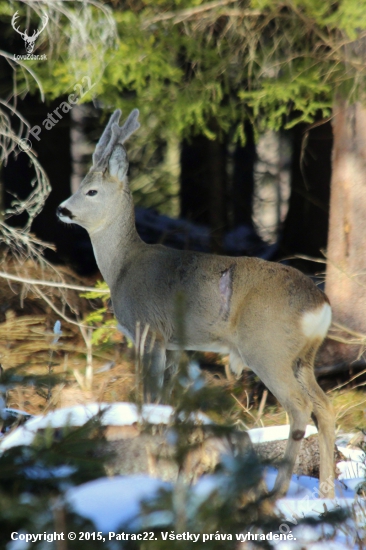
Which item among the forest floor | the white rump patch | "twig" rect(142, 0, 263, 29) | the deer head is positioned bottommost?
the forest floor

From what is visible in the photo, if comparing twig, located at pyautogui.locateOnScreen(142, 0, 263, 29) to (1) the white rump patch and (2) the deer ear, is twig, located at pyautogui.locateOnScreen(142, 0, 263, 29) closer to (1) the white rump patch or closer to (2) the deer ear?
(2) the deer ear

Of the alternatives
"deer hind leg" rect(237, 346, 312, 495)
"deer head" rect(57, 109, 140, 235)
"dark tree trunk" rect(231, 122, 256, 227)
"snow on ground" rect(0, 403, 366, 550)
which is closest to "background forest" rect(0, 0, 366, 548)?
"deer head" rect(57, 109, 140, 235)

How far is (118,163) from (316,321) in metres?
2.10

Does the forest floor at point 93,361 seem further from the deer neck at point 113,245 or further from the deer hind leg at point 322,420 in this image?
the deer hind leg at point 322,420

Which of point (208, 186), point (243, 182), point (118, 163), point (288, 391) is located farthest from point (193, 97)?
point (243, 182)

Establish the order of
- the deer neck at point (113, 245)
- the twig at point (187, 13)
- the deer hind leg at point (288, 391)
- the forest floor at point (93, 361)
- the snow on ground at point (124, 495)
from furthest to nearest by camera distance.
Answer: the twig at point (187, 13), the forest floor at point (93, 361), the deer neck at point (113, 245), the deer hind leg at point (288, 391), the snow on ground at point (124, 495)

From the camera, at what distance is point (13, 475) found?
283cm

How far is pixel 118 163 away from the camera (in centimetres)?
608

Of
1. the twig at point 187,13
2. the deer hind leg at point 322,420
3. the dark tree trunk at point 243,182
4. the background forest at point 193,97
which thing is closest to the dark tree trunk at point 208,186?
the dark tree trunk at point 243,182

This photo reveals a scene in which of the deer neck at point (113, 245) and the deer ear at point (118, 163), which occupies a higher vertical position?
the deer ear at point (118, 163)

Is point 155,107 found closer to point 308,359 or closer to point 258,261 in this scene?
point 258,261

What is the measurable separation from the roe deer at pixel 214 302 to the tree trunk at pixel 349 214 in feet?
9.04

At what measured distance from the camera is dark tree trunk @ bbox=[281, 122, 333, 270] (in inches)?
481

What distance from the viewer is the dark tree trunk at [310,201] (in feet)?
40.1
